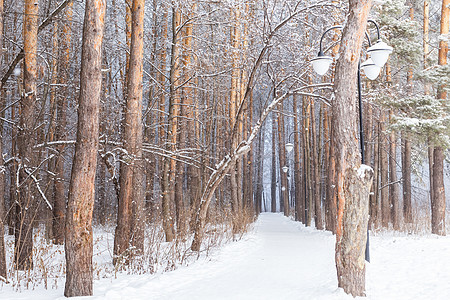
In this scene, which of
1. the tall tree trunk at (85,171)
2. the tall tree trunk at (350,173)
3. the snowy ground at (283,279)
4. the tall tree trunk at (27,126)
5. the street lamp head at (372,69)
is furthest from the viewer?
the street lamp head at (372,69)

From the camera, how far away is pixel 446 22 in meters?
13.2

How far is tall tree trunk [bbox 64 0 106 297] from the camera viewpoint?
523 centimetres

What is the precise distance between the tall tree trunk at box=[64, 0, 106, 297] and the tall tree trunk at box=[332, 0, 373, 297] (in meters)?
3.57

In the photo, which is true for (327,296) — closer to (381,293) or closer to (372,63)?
(381,293)

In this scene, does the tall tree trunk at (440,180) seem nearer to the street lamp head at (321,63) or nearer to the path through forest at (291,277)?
the path through forest at (291,277)

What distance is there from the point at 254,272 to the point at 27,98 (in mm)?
5508

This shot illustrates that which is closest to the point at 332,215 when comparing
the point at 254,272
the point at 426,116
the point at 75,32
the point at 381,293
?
the point at 426,116

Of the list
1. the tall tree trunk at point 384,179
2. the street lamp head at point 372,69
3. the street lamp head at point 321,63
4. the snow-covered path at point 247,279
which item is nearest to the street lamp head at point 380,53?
the street lamp head at point 372,69

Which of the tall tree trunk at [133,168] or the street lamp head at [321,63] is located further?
the tall tree trunk at [133,168]

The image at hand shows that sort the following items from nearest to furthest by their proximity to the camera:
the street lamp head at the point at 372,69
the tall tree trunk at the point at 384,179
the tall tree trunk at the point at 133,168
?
1. the street lamp head at the point at 372,69
2. the tall tree trunk at the point at 133,168
3. the tall tree trunk at the point at 384,179

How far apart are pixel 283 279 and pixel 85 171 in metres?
3.85

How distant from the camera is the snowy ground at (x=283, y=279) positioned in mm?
5539

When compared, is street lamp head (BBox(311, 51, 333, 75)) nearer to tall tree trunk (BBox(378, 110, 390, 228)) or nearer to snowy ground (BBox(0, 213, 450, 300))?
snowy ground (BBox(0, 213, 450, 300))

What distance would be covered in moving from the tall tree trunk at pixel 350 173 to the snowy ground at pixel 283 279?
40 centimetres
